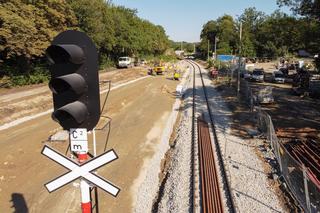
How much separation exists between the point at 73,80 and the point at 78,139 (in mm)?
748

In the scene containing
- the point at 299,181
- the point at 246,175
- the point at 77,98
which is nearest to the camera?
the point at 77,98

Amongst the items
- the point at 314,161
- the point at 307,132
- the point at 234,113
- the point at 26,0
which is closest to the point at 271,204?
the point at 314,161

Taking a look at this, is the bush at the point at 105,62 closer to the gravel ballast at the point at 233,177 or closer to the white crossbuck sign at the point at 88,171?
the gravel ballast at the point at 233,177

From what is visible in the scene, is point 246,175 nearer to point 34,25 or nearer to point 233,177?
point 233,177

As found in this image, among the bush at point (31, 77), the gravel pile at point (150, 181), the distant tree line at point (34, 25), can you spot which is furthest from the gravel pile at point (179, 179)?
the bush at point (31, 77)

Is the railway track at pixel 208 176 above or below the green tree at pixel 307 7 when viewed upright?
below

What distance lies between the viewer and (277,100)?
31938 millimetres

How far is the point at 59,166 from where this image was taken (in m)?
15.4

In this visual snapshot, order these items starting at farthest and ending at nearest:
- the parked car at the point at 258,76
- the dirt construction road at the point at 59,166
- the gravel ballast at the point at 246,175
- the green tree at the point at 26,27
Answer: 1. the parked car at the point at 258,76
2. the green tree at the point at 26,27
3. the dirt construction road at the point at 59,166
4. the gravel ballast at the point at 246,175

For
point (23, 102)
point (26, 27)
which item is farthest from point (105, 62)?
point (23, 102)

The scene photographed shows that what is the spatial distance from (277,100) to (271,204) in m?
22.6

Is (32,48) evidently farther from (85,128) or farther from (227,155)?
(85,128)

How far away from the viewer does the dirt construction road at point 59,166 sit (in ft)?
38.9

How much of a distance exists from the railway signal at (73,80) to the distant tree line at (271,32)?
22.3 metres
